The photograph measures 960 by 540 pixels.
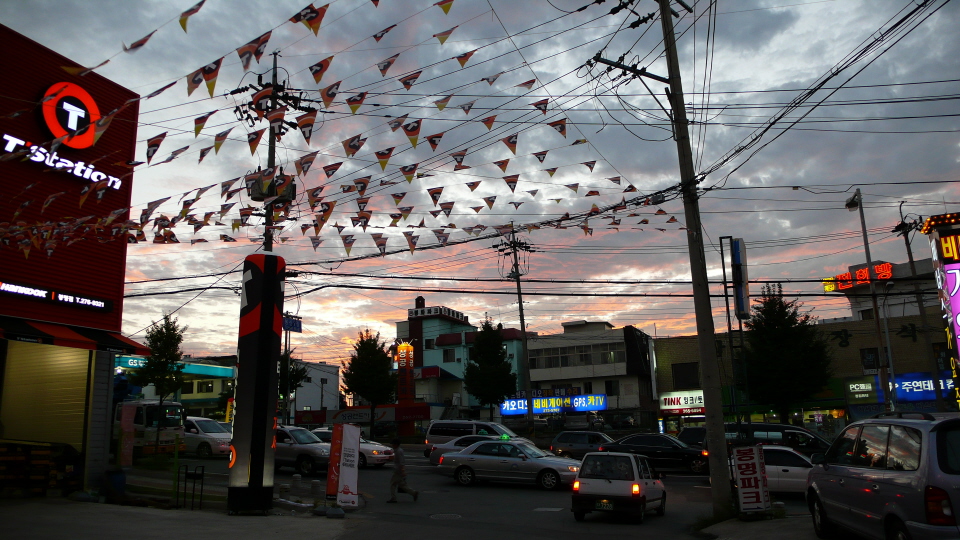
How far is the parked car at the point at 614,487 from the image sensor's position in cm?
1357

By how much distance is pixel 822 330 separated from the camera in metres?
45.2

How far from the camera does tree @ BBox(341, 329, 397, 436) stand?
1866 inches

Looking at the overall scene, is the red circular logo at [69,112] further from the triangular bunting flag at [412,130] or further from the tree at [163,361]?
the tree at [163,361]

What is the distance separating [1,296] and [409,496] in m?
10.6

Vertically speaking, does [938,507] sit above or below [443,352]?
below

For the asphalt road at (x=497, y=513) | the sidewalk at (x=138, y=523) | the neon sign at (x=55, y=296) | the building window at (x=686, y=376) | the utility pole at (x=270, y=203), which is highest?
the utility pole at (x=270, y=203)

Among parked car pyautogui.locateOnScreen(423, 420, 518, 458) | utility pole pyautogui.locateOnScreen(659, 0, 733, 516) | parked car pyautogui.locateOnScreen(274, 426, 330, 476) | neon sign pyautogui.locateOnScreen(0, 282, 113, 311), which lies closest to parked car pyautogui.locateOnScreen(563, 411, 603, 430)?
parked car pyautogui.locateOnScreen(423, 420, 518, 458)

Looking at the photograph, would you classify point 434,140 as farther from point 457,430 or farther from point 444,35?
point 457,430

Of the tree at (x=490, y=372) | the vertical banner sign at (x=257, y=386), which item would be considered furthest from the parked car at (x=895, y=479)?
the tree at (x=490, y=372)

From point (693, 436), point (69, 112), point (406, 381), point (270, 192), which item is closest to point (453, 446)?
point (693, 436)

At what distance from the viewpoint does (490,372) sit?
45.3 meters

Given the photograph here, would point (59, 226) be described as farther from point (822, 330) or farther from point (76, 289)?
point (822, 330)

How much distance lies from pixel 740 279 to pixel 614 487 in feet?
17.7

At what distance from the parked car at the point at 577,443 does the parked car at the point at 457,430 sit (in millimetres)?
2110
